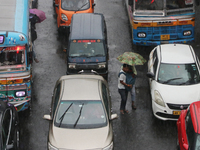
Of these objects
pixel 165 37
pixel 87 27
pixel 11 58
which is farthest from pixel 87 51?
pixel 165 37

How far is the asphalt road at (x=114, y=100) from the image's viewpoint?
393 inches

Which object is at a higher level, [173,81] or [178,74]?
[178,74]

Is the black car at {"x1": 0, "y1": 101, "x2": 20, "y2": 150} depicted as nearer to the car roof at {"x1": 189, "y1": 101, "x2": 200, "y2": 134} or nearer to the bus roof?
the bus roof

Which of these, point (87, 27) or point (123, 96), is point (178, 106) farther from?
point (87, 27)

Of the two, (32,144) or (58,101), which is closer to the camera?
(58,101)

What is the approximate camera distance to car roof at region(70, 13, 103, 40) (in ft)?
42.6

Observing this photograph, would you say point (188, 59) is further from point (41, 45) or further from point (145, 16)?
point (41, 45)

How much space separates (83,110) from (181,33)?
689cm

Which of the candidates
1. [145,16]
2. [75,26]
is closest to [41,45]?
[75,26]

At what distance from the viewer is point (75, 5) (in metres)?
16.5

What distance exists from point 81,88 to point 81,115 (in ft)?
3.15

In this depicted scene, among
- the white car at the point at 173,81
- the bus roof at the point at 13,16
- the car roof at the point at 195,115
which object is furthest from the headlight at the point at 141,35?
the car roof at the point at 195,115

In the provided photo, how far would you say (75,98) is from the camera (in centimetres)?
917

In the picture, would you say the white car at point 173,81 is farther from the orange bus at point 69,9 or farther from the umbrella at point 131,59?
the orange bus at point 69,9
